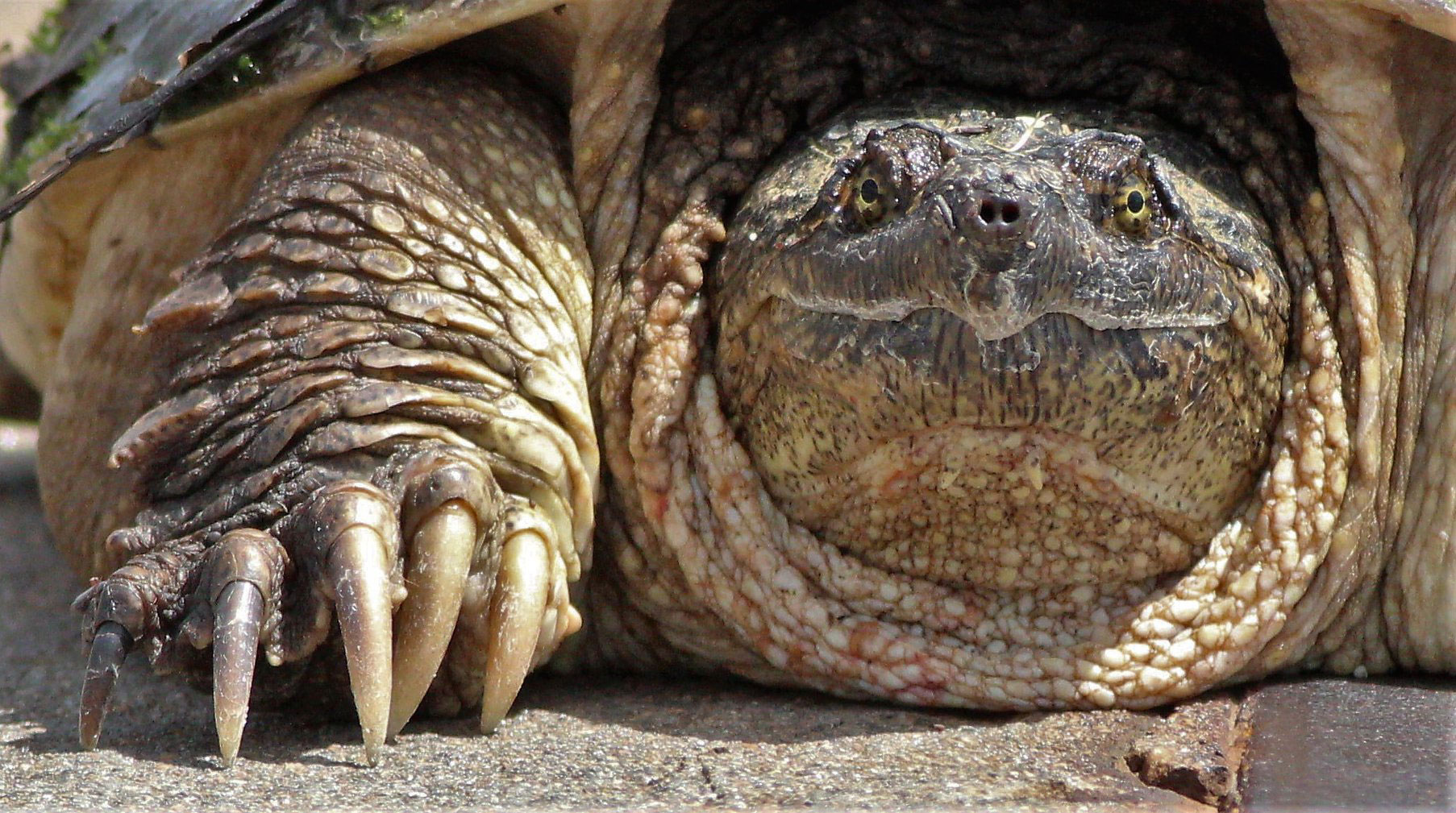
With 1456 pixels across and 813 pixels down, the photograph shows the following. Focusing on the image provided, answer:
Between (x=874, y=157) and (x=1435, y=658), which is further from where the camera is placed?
(x=1435, y=658)

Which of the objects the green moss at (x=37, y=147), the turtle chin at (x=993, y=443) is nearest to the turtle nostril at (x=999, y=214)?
the turtle chin at (x=993, y=443)

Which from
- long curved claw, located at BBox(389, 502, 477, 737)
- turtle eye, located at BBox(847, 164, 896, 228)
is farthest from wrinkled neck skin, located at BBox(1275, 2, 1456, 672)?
long curved claw, located at BBox(389, 502, 477, 737)

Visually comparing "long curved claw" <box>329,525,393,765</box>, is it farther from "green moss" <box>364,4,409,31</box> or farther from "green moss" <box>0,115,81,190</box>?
"green moss" <box>0,115,81,190</box>

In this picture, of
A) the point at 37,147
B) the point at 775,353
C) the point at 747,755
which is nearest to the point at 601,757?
the point at 747,755

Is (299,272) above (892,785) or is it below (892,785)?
above

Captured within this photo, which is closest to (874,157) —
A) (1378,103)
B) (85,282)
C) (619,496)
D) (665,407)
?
(665,407)

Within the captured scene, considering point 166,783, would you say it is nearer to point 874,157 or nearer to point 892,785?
point 892,785

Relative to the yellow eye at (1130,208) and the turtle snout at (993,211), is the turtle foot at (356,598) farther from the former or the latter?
the yellow eye at (1130,208)
